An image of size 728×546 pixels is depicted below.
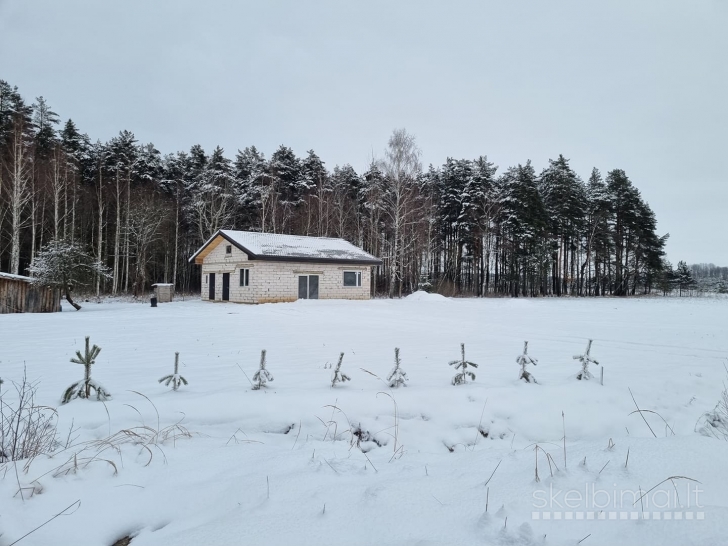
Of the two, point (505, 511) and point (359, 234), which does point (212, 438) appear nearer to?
point (505, 511)

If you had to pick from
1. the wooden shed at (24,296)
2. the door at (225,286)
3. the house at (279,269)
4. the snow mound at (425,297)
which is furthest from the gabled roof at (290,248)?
the wooden shed at (24,296)

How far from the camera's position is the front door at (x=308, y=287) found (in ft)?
69.1

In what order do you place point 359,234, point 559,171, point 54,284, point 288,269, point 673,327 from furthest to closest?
point 559,171, point 359,234, point 288,269, point 54,284, point 673,327

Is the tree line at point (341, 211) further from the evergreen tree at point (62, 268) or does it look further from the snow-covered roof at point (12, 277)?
the snow-covered roof at point (12, 277)

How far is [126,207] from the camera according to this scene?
2675 centimetres

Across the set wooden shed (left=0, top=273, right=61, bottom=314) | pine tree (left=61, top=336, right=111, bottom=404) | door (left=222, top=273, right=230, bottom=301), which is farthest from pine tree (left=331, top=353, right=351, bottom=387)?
door (left=222, top=273, right=230, bottom=301)

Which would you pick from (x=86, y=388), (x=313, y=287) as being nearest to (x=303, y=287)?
(x=313, y=287)

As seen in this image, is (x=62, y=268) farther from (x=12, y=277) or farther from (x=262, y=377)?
(x=262, y=377)

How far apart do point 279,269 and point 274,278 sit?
0.57 metres

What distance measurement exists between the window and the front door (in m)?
1.95

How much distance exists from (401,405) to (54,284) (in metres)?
16.3

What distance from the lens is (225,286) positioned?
73.2ft

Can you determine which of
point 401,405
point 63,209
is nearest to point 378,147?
point 63,209

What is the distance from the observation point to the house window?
20.6 metres
